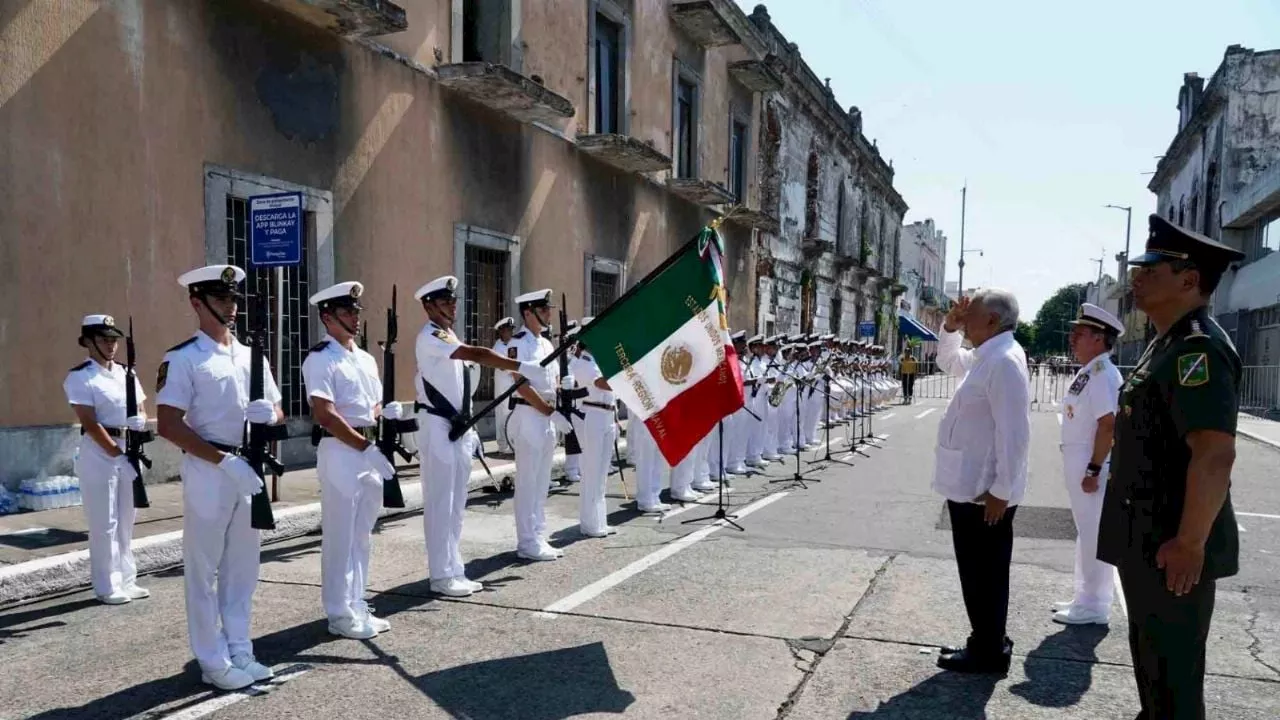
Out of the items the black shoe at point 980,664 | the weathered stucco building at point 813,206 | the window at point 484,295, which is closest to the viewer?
the black shoe at point 980,664

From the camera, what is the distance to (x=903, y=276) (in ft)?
181

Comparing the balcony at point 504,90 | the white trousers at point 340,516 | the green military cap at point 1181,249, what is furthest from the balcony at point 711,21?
the green military cap at point 1181,249

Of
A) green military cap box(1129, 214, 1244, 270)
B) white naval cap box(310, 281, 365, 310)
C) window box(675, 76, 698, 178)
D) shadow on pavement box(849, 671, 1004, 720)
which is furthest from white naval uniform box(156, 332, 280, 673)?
window box(675, 76, 698, 178)

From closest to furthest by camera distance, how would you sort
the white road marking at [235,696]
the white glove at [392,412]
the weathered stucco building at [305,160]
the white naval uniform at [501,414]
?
the white road marking at [235,696] < the white glove at [392,412] < the weathered stucco building at [305,160] < the white naval uniform at [501,414]

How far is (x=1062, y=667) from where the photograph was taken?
471 cm

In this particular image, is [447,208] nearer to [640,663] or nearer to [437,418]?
[437,418]

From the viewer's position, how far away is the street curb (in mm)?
5633

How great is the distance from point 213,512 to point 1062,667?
14.4 ft

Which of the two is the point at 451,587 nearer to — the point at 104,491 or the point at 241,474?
the point at 241,474

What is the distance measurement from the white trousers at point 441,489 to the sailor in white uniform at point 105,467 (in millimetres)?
→ 1853

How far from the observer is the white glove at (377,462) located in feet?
16.7

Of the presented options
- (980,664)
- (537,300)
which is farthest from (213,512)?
(980,664)

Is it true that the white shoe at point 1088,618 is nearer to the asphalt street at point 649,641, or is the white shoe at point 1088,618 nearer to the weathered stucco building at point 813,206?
the asphalt street at point 649,641

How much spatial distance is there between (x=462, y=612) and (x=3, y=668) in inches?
93.0
